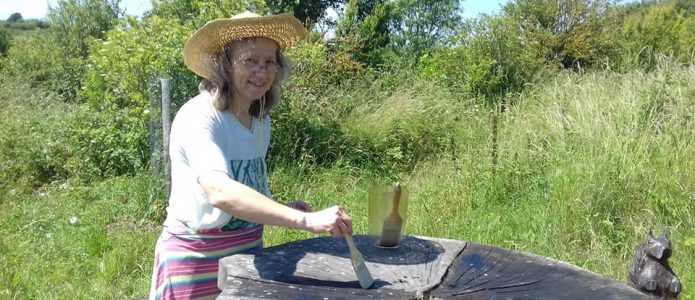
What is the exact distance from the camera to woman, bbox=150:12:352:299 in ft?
6.47

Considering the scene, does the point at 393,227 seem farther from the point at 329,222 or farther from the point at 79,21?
the point at 79,21

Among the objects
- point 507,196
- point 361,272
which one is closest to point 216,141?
point 361,272

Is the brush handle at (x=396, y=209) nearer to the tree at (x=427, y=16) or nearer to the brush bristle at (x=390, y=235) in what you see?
the brush bristle at (x=390, y=235)

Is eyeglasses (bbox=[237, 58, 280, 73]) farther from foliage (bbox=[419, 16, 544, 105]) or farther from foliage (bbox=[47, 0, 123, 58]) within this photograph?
foliage (bbox=[47, 0, 123, 58])

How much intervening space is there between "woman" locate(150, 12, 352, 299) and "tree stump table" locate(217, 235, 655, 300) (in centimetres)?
11

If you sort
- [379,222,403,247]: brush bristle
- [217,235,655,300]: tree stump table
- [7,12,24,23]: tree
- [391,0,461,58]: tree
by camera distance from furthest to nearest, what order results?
1. [7,12,24,23]: tree
2. [391,0,461,58]: tree
3. [379,222,403,247]: brush bristle
4. [217,235,655,300]: tree stump table

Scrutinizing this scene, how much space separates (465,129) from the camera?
21.0ft

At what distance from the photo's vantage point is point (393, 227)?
2221 millimetres

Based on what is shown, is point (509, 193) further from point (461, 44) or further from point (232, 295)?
point (461, 44)

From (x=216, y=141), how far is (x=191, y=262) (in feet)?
1.31

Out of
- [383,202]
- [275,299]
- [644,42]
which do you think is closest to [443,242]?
[383,202]

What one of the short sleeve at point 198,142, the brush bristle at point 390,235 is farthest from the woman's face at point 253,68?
the brush bristle at point 390,235

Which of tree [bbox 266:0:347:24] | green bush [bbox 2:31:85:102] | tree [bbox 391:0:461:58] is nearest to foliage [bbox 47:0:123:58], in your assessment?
green bush [bbox 2:31:85:102]

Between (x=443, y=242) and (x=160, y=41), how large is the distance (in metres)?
3.75
